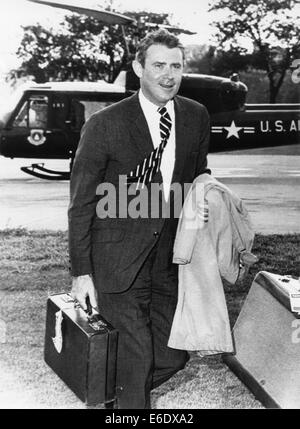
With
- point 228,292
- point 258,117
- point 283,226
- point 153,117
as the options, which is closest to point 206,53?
point 258,117

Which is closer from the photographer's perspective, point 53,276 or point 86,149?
point 86,149

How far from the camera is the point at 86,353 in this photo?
199 cm

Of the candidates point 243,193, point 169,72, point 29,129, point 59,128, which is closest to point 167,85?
point 169,72

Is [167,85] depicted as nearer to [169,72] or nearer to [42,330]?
[169,72]

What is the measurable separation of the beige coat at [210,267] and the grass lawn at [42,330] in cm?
26

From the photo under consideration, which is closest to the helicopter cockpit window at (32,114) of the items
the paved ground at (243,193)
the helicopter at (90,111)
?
the helicopter at (90,111)

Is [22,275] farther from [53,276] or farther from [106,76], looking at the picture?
[106,76]

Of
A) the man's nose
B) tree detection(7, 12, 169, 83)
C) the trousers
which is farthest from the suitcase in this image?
tree detection(7, 12, 169, 83)

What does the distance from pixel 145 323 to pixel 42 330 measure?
4.35ft

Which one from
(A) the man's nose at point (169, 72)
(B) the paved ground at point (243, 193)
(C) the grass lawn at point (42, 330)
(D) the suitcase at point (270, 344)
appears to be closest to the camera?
(A) the man's nose at point (169, 72)

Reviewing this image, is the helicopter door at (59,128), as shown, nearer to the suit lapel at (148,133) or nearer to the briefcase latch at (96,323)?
the suit lapel at (148,133)

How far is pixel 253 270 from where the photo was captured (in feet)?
15.1

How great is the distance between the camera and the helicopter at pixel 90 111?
5.95 meters

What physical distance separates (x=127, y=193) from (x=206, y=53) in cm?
331
